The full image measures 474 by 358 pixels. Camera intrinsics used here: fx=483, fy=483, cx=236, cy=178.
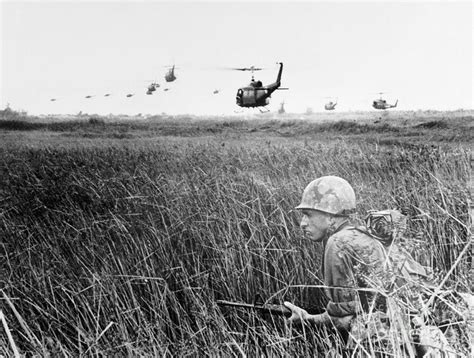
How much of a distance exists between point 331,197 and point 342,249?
0.25m

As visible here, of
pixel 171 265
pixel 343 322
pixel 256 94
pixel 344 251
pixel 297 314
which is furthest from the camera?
pixel 256 94

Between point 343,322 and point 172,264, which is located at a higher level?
point 343,322

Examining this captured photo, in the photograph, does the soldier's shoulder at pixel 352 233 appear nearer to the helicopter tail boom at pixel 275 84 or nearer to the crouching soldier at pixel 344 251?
the crouching soldier at pixel 344 251

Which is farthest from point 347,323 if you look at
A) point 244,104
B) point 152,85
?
point 152,85

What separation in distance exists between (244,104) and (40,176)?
32.3 ft

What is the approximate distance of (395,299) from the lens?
1596mm

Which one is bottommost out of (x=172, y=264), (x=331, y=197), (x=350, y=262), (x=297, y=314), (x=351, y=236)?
(x=172, y=264)

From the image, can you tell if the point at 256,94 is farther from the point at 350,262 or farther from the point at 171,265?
the point at 350,262

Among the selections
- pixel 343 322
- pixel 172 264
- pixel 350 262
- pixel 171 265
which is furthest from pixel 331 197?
pixel 172 264

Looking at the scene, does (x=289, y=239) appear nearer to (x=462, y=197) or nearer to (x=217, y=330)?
(x=217, y=330)

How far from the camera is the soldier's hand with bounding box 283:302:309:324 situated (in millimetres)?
2430

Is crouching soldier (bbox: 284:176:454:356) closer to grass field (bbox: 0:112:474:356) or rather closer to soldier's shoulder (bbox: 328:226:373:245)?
soldier's shoulder (bbox: 328:226:373:245)

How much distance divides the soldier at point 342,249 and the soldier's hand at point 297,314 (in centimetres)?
3

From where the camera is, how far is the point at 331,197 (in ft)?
7.44
